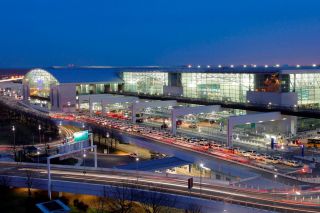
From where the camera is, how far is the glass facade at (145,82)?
54.2 m

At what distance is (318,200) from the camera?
1698 centimetres

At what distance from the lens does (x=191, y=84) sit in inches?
1923

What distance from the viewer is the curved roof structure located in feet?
189

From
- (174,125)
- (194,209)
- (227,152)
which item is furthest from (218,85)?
(194,209)

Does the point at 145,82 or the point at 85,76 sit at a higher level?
the point at 85,76

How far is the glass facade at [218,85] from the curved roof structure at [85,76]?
16.0 m

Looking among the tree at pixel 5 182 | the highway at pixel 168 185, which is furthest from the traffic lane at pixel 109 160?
the tree at pixel 5 182

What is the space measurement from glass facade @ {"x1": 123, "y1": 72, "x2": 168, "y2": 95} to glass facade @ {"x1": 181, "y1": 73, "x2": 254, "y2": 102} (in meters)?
4.66

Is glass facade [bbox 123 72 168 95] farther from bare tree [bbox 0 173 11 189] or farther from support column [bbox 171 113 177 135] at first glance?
bare tree [bbox 0 173 11 189]

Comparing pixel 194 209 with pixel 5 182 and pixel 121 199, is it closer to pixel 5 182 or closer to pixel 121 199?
pixel 121 199

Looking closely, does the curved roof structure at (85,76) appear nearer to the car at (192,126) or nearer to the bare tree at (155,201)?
the car at (192,126)

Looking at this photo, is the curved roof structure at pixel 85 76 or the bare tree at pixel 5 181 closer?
the bare tree at pixel 5 181

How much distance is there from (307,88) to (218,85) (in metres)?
10.6

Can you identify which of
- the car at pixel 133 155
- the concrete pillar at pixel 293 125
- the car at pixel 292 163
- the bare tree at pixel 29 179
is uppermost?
the concrete pillar at pixel 293 125
